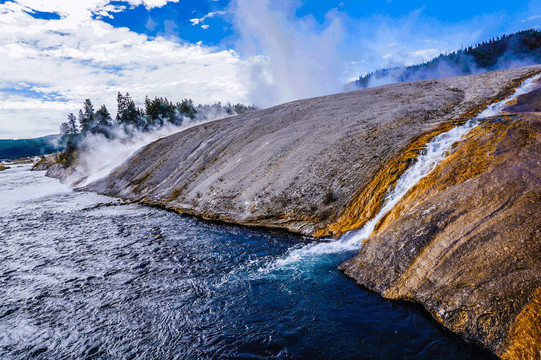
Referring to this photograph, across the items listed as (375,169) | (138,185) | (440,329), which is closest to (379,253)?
(440,329)

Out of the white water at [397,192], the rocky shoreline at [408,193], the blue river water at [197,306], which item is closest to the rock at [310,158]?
the rocky shoreline at [408,193]

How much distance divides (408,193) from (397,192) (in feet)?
2.68

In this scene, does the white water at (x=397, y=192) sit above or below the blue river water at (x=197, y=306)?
above

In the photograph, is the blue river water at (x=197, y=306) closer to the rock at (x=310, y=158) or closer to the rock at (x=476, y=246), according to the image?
the rock at (x=476, y=246)

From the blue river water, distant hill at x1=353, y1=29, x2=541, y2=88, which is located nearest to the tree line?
the blue river water

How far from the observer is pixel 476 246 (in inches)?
324

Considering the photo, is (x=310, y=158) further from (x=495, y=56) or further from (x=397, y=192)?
(x=495, y=56)

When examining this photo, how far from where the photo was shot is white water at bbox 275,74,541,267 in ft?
41.4

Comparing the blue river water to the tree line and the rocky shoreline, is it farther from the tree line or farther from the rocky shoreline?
the tree line

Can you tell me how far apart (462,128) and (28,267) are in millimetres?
22950

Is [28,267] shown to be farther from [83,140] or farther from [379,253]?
[83,140]

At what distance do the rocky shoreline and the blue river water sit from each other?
1.08m

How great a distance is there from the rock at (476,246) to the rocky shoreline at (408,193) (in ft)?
0.11

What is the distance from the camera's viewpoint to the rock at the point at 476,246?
659 cm
